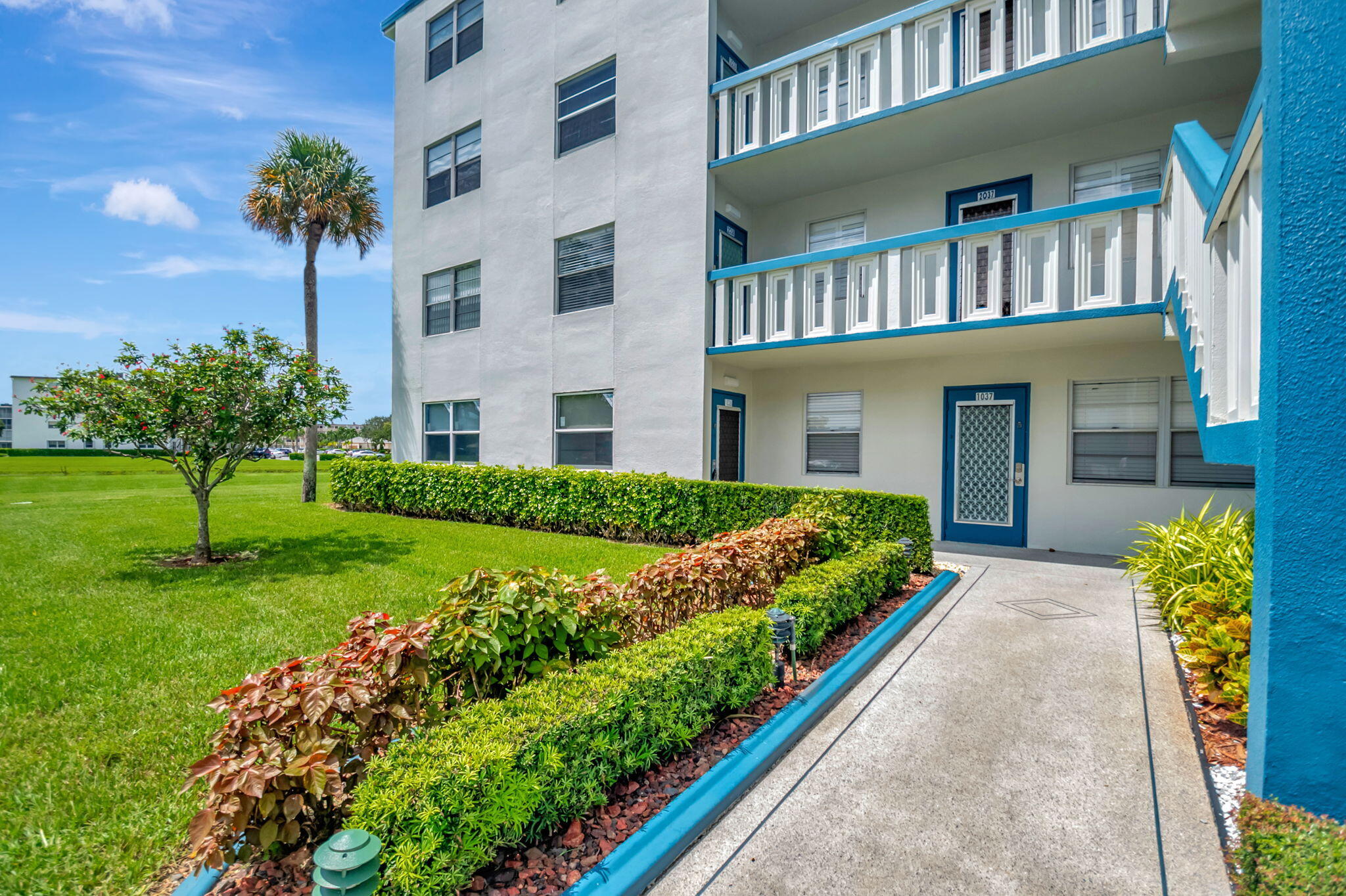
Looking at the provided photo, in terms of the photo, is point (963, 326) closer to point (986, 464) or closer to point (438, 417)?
point (986, 464)

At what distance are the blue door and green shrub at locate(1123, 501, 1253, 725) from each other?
2.94 metres

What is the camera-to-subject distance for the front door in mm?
10312

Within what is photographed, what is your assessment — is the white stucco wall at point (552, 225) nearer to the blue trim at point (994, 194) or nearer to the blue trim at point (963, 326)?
the blue trim at point (963, 326)

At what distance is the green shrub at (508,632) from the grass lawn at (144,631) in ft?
4.30

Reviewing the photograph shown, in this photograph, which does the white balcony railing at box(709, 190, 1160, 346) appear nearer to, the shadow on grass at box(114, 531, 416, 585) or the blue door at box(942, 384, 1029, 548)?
the blue door at box(942, 384, 1029, 548)

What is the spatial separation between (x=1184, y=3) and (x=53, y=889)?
32.9 feet

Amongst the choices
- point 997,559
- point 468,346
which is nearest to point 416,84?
point 468,346

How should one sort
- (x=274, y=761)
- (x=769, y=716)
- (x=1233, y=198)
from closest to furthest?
(x=274, y=761), (x=1233, y=198), (x=769, y=716)

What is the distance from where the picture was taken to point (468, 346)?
1351 cm

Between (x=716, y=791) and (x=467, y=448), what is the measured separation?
39.6 feet

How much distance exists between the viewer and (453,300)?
13984 millimetres

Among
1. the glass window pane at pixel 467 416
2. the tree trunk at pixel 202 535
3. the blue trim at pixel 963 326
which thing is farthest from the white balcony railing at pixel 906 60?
the tree trunk at pixel 202 535

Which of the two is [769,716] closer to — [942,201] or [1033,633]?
[1033,633]

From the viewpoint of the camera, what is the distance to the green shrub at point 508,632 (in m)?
3.01
